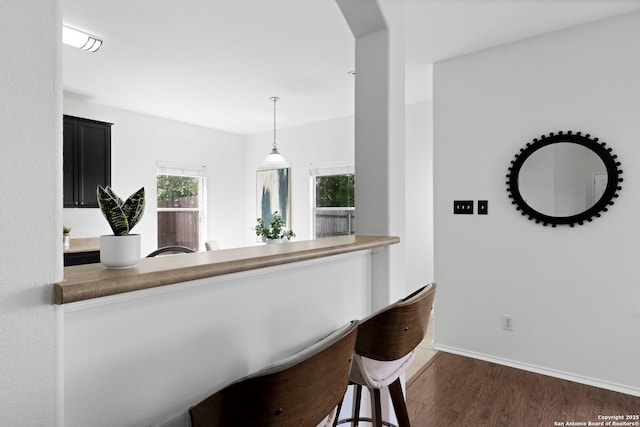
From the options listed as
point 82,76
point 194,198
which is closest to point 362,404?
point 82,76

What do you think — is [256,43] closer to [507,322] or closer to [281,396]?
[281,396]

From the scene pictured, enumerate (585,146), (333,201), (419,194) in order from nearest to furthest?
(585,146) < (419,194) < (333,201)

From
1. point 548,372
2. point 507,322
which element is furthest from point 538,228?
point 548,372

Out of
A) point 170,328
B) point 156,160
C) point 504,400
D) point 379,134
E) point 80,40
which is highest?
point 80,40

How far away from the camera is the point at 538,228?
2.73 m

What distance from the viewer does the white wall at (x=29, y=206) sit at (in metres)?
0.62

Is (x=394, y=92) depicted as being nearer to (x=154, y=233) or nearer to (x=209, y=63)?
(x=209, y=63)

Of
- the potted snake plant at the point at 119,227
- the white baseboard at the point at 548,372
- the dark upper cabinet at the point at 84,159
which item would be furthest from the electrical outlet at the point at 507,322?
the dark upper cabinet at the point at 84,159

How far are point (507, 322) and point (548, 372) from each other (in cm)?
42

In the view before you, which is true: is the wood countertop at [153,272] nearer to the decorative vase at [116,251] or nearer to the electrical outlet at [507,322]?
the decorative vase at [116,251]

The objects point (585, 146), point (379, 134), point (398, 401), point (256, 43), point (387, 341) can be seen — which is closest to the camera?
point (387, 341)

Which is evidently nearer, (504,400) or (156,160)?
(504,400)

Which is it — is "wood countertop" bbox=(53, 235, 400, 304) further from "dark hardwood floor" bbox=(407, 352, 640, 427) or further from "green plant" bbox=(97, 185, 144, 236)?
"dark hardwood floor" bbox=(407, 352, 640, 427)

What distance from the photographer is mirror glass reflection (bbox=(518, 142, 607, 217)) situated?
8.29 ft
